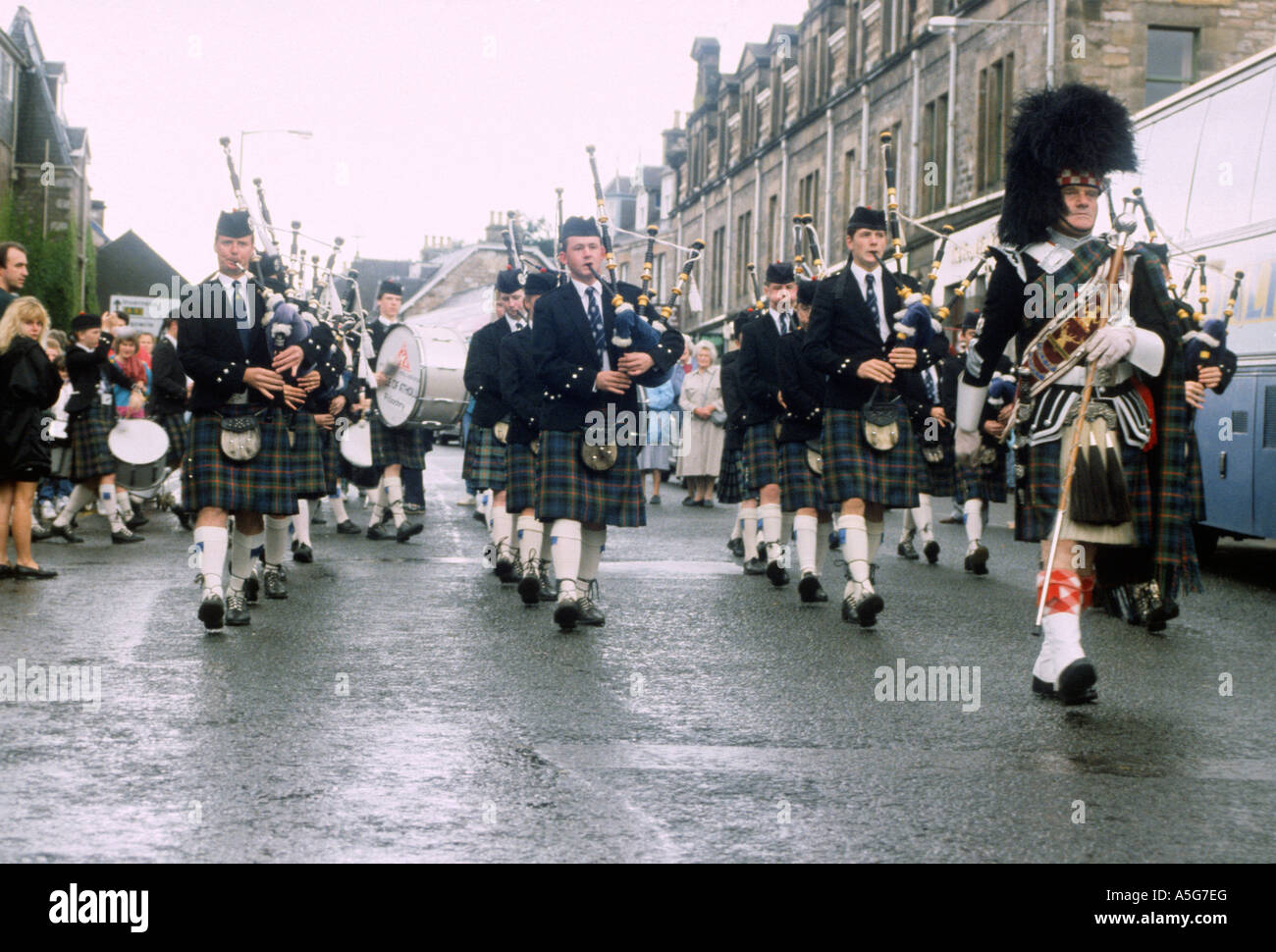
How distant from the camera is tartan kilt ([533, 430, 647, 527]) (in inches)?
324

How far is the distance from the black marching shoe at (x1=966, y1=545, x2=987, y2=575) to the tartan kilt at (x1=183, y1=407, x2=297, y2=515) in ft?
17.2

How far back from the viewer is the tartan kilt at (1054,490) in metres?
6.26

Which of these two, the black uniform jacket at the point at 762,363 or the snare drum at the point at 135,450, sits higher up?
the black uniform jacket at the point at 762,363

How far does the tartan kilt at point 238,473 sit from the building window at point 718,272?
151ft

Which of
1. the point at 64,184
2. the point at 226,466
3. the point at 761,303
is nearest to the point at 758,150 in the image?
the point at 64,184

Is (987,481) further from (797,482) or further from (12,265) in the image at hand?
(12,265)

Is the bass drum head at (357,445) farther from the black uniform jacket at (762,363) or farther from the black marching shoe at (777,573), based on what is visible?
the black marching shoe at (777,573)

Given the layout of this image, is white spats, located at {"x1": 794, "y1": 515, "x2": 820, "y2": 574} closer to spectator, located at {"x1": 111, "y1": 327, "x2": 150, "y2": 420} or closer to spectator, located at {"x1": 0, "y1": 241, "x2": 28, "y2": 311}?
spectator, located at {"x1": 0, "y1": 241, "x2": 28, "y2": 311}

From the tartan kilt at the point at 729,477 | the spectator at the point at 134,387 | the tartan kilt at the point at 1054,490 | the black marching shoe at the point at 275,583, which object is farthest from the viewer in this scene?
the spectator at the point at 134,387

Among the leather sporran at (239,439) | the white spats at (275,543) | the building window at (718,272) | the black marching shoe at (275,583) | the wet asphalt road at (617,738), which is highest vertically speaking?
the building window at (718,272)

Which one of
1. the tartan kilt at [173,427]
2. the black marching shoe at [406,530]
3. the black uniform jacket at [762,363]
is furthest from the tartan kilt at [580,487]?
the tartan kilt at [173,427]

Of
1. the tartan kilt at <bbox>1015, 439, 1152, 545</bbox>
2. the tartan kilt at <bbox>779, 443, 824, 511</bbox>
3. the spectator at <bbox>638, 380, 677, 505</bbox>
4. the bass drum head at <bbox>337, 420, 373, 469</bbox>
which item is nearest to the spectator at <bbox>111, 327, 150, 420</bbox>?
the bass drum head at <bbox>337, 420, 373, 469</bbox>
